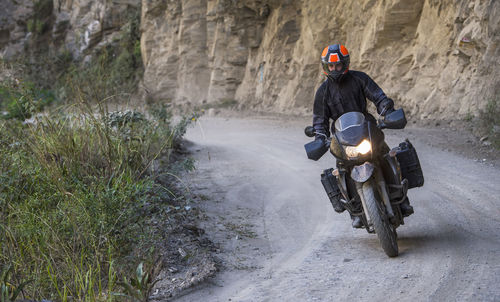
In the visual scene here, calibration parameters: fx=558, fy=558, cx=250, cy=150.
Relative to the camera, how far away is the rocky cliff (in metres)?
13.1

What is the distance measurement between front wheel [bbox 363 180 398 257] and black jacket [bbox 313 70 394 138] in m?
0.93

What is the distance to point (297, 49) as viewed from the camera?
21.4 metres

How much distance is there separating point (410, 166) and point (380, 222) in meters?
0.85

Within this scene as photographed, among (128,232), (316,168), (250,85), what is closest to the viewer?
(128,232)

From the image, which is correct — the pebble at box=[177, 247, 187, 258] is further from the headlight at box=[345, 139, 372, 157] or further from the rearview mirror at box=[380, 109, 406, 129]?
the rearview mirror at box=[380, 109, 406, 129]

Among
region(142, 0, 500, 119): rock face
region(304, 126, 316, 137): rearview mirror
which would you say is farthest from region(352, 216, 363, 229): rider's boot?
region(142, 0, 500, 119): rock face

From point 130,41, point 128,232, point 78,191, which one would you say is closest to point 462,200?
point 128,232

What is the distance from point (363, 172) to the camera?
493cm

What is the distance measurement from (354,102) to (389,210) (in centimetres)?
123

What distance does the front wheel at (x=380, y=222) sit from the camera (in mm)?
4883

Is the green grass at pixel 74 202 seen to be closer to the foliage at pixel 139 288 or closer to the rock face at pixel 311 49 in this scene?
the foliage at pixel 139 288

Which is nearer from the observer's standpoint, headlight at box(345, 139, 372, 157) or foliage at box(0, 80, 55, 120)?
headlight at box(345, 139, 372, 157)

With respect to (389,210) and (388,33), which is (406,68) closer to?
(388,33)

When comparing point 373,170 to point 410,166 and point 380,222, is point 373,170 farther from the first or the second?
point 410,166
